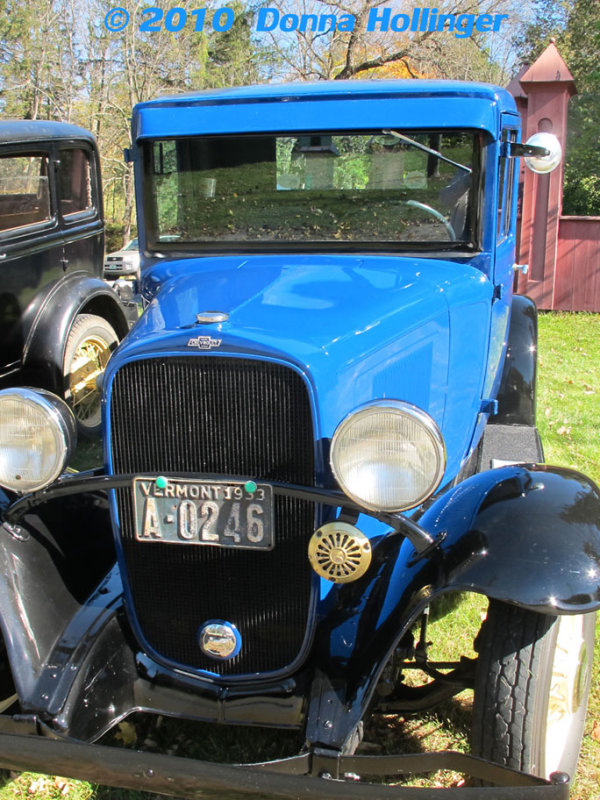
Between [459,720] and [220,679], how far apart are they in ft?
3.22

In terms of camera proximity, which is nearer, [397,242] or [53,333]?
[397,242]

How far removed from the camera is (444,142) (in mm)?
3021

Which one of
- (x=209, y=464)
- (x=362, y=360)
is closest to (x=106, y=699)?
(x=209, y=464)

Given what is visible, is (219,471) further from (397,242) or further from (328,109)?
(328,109)

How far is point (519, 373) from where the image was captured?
436 cm

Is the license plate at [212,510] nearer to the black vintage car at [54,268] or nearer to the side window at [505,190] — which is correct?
the side window at [505,190]

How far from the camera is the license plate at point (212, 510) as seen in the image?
206 centimetres

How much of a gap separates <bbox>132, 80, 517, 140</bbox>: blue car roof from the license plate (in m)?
1.65

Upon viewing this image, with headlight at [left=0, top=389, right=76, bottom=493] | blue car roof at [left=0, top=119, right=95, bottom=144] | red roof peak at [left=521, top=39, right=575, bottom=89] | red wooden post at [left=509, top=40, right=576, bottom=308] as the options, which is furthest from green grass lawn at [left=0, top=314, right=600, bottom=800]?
red roof peak at [left=521, top=39, right=575, bottom=89]

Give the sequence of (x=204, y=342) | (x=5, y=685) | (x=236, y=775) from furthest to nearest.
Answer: (x=5, y=685)
(x=204, y=342)
(x=236, y=775)

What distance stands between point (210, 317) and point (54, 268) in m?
3.78

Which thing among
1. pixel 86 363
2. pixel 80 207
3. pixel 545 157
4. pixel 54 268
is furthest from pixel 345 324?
pixel 80 207

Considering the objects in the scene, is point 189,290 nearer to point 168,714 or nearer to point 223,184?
point 223,184

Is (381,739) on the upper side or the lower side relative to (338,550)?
lower
